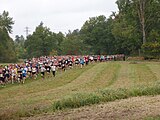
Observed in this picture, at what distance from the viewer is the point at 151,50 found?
212 feet

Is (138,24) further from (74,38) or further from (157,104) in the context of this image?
(157,104)

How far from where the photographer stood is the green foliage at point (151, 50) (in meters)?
63.2

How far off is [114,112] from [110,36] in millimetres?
92362

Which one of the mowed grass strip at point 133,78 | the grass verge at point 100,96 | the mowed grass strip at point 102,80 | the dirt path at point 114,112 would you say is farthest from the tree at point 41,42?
the dirt path at point 114,112

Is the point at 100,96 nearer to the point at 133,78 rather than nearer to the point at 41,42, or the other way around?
the point at 133,78

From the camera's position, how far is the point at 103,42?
107m

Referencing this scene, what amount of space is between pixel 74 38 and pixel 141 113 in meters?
107

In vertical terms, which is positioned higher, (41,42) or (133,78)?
(41,42)

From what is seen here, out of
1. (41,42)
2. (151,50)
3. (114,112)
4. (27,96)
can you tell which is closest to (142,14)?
(151,50)

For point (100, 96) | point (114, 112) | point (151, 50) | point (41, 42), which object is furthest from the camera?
point (41, 42)

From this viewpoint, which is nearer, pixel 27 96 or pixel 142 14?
pixel 27 96

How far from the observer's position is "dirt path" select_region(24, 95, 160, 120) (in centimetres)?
1324

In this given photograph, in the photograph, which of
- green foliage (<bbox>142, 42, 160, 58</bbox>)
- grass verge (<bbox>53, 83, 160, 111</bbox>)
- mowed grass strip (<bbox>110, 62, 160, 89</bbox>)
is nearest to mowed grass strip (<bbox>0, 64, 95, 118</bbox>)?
grass verge (<bbox>53, 83, 160, 111</bbox>)

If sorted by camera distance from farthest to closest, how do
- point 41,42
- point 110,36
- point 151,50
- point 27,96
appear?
point 41,42
point 110,36
point 151,50
point 27,96
